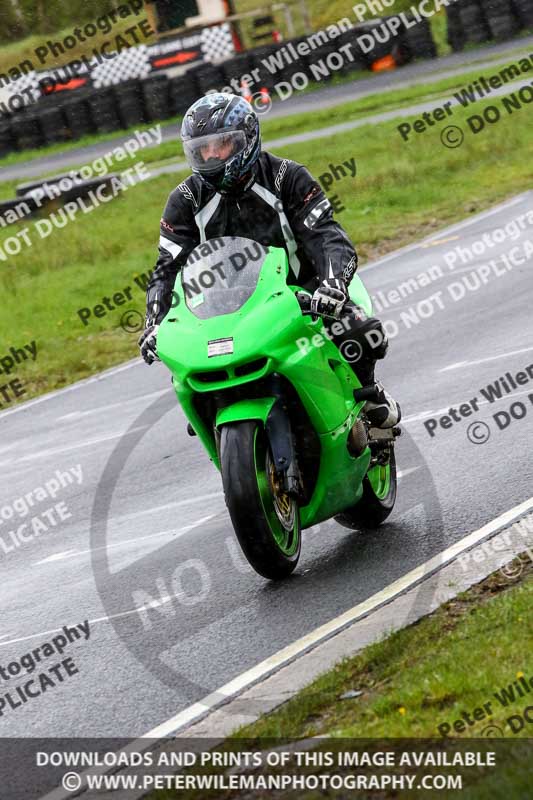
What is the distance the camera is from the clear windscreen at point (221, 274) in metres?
6.41

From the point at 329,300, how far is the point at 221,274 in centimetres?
60

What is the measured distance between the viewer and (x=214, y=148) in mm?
6508

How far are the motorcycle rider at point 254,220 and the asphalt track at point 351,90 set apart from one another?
88.2ft

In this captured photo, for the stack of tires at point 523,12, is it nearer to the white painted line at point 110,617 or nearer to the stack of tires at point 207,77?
the stack of tires at point 207,77

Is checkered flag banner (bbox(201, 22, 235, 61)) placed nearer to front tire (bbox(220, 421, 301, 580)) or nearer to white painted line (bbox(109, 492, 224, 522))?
white painted line (bbox(109, 492, 224, 522))

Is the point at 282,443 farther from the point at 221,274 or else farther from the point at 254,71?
the point at 254,71

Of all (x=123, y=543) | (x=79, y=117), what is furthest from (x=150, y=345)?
(x=79, y=117)

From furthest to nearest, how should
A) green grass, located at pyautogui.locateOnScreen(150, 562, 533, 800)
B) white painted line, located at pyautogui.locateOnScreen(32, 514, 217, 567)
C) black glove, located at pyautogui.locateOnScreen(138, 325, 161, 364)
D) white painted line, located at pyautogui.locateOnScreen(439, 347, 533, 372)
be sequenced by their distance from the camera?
white painted line, located at pyautogui.locateOnScreen(439, 347, 533, 372) < white painted line, located at pyautogui.locateOnScreen(32, 514, 217, 567) < black glove, located at pyautogui.locateOnScreen(138, 325, 161, 364) < green grass, located at pyautogui.locateOnScreen(150, 562, 533, 800)

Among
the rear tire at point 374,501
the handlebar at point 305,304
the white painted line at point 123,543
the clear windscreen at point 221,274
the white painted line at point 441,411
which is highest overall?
the clear windscreen at point 221,274

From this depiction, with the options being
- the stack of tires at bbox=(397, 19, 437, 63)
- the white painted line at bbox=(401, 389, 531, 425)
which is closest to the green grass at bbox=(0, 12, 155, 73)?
the stack of tires at bbox=(397, 19, 437, 63)

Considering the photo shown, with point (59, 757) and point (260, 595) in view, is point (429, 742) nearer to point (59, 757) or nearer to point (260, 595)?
point (59, 757)

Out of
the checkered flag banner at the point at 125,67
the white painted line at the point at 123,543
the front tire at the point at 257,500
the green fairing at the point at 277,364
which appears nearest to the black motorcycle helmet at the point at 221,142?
the green fairing at the point at 277,364

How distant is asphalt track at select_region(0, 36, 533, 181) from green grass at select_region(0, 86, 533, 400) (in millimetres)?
5961

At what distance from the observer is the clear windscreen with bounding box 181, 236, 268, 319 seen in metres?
6.41
